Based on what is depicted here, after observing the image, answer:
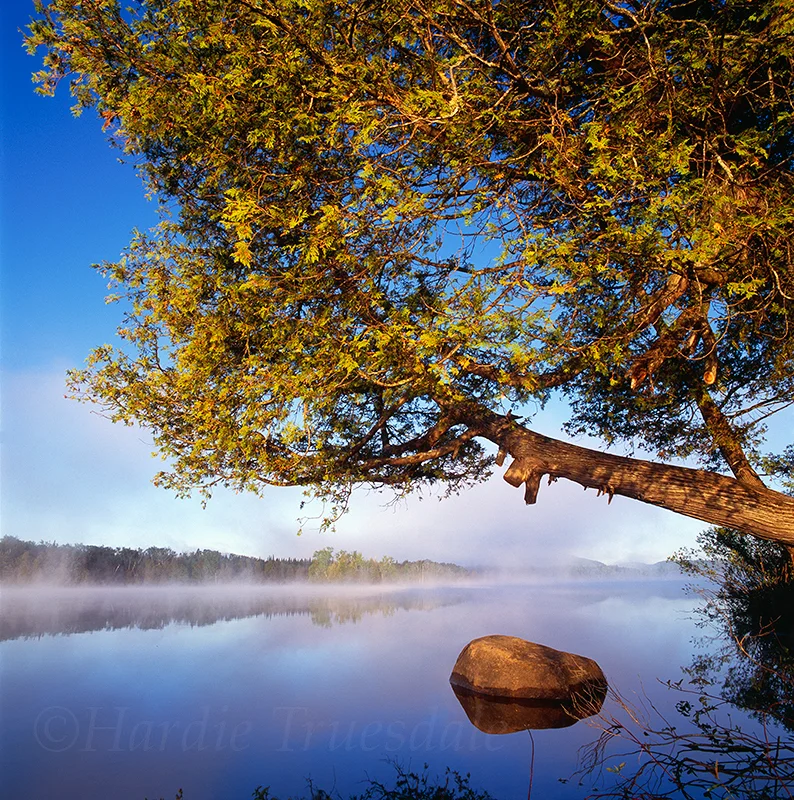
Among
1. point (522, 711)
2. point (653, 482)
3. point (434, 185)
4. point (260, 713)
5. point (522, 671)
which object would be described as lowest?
point (260, 713)

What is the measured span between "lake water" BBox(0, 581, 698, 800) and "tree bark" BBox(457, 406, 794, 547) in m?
3.47

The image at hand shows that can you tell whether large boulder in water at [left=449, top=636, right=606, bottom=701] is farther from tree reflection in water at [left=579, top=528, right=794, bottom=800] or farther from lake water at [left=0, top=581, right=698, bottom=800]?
tree reflection in water at [left=579, top=528, right=794, bottom=800]

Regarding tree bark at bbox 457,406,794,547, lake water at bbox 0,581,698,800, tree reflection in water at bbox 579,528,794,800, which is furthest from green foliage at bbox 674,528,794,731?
tree bark at bbox 457,406,794,547

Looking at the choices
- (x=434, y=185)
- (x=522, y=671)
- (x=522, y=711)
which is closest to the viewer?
(x=434, y=185)

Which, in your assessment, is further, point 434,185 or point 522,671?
Answer: point 522,671

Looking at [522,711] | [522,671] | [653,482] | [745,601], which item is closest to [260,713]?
[522,711]

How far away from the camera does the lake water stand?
21.6 feet

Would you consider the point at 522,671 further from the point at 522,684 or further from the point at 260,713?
the point at 260,713

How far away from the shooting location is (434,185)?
720 cm

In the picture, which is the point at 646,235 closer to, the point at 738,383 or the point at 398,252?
the point at 398,252

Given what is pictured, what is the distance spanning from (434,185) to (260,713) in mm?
8663

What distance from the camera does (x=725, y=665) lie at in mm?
13109

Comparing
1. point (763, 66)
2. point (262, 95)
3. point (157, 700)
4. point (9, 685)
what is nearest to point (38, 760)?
point (157, 700)

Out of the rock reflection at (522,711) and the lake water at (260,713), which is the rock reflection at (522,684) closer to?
the rock reflection at (522,711)
